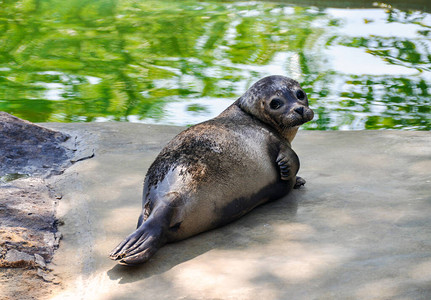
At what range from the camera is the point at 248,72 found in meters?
7.45

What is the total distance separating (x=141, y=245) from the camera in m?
3.01

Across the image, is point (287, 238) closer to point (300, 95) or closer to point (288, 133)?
point (288, 133)

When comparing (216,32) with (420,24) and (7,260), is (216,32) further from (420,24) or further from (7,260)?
(7,260)

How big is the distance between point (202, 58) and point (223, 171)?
4.84 meters

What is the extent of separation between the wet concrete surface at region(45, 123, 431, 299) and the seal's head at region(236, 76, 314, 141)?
42cm

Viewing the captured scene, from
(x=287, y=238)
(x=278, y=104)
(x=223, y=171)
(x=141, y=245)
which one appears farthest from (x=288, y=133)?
(x=141, y=245)

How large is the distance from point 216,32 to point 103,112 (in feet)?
11.5

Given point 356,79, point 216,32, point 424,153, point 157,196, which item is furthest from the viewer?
point 216,32

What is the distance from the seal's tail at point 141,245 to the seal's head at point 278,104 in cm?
112

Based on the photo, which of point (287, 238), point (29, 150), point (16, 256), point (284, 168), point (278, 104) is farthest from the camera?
point (29, 150)

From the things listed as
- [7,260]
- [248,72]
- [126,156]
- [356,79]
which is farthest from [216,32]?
[7,260]

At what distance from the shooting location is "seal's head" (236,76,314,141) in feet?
12.5

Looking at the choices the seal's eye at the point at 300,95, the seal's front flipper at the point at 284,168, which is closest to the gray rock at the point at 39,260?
the seal's front flipper at the point at 284,168

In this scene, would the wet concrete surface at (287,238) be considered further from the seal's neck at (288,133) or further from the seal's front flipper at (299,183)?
the seal's neck at (288,133)
